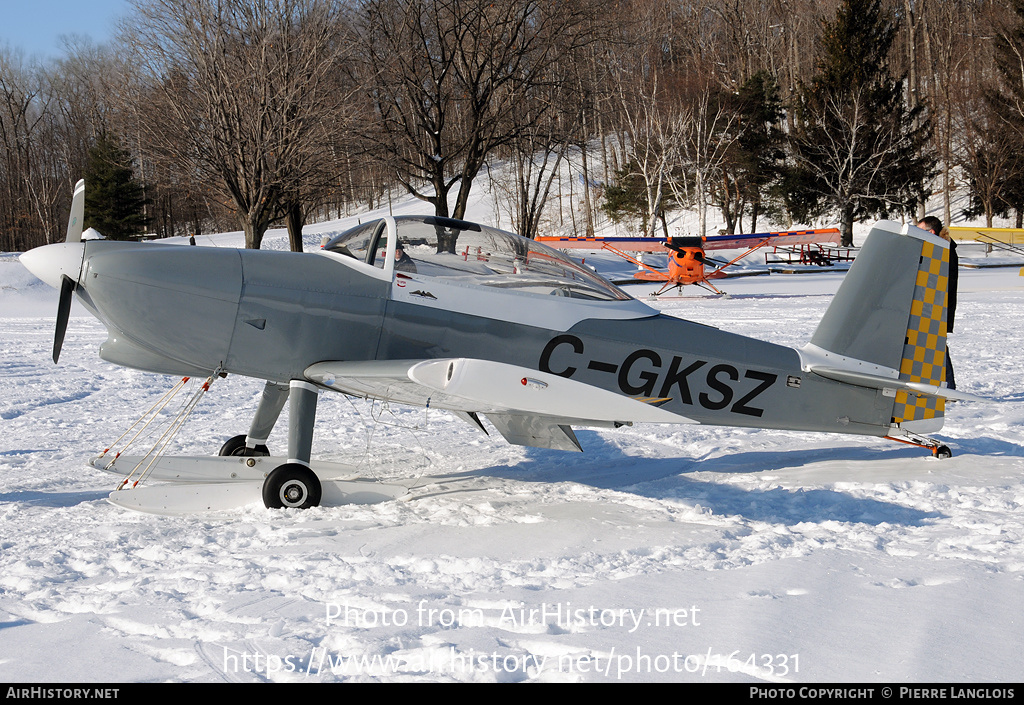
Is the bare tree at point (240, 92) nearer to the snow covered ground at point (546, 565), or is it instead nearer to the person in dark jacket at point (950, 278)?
the snow covered ground at point (546, 565)

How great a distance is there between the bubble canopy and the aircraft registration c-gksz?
0.5 inches

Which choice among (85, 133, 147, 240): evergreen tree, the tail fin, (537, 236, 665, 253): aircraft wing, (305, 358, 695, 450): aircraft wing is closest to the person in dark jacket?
the tail fin

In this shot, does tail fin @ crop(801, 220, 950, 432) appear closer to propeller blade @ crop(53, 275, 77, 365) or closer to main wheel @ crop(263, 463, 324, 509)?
main wheel @ crop(263, 463, 324, 509)

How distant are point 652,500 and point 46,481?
13.7 ft

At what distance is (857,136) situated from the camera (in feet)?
133

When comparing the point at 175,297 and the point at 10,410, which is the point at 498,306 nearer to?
the point at 175,297

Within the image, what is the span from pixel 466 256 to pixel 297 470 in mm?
1790

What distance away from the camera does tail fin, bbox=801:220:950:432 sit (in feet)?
18.6

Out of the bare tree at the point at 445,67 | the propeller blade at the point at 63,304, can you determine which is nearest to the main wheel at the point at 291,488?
the propeller blade at the point at 63,304

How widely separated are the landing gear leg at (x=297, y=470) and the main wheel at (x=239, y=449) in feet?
2.98

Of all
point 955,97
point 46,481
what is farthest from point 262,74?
point 955,97

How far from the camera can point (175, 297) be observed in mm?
4844

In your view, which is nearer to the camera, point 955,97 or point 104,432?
point 104,432

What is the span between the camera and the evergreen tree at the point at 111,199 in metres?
38.6
